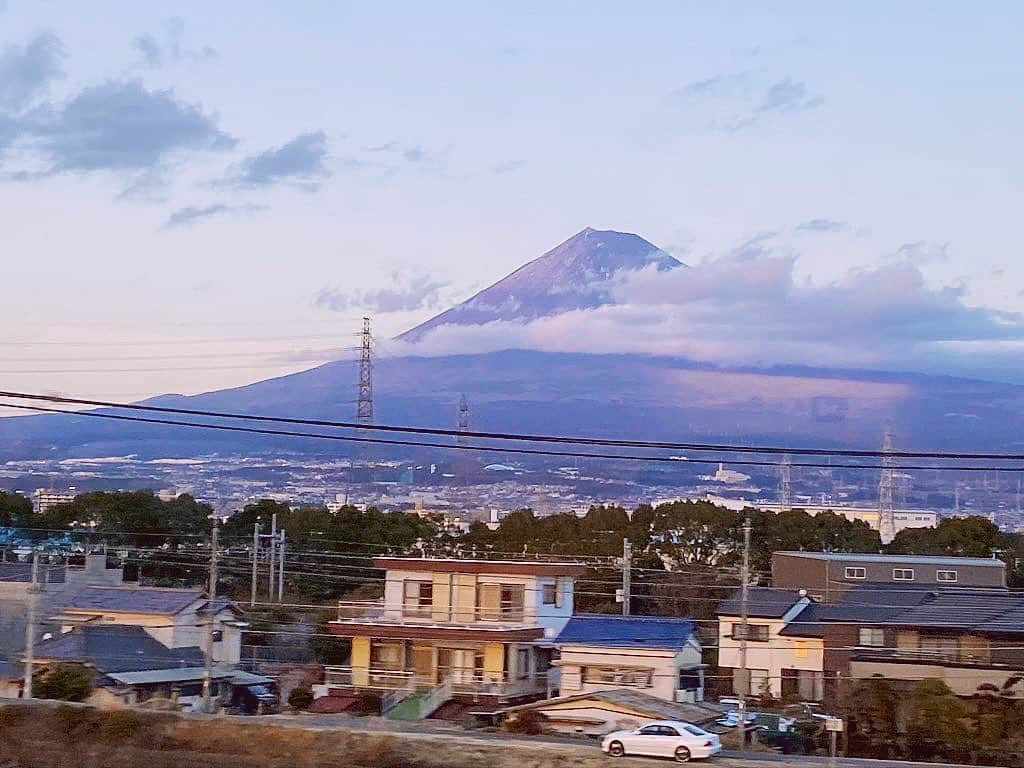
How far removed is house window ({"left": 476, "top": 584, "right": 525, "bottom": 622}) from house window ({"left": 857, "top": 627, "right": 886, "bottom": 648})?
688cm

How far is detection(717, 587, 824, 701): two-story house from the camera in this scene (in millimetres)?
26250

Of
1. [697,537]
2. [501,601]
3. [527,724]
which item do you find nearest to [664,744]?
[527,724]

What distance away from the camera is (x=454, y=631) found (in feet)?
78.6

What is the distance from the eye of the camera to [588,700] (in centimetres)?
2061

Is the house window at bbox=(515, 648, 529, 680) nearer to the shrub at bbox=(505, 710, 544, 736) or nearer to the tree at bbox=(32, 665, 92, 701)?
the shrub at bbox=(505, 710, 544, 736)

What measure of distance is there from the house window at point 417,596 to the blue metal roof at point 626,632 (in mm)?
2708

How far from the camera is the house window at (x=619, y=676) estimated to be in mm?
23703

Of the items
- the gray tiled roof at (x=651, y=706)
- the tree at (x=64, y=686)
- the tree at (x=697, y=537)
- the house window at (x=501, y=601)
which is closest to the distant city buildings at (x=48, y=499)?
the tree at (x=64, y=686)

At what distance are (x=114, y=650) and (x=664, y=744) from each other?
38.7 feet

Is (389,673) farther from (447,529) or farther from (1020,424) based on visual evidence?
(1020,424)

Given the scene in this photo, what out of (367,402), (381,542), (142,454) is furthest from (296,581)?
(142,454)

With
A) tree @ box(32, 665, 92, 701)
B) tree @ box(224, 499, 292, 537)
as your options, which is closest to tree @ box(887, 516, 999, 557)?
tree @ box(224, 499, 292, 537)

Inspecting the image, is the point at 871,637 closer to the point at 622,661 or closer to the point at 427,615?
the point at 622,661

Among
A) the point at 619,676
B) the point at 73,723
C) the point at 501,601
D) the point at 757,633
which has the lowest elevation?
the point at 619,676
